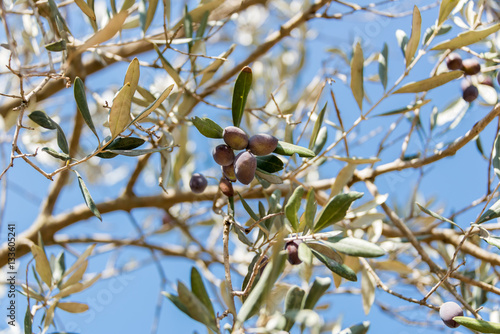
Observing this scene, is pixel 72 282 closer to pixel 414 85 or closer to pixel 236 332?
pixel 236 332

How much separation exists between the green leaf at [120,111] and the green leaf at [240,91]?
0.21m

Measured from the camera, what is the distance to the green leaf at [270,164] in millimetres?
1017

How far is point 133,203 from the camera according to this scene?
199cm

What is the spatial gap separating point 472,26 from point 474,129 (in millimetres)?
430

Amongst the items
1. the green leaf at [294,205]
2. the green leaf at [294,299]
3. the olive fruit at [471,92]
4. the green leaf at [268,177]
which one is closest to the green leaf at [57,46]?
the green leaf at [268,177]

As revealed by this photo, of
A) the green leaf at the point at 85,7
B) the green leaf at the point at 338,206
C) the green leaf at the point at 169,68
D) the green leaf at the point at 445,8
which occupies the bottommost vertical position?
the green leaf at the point at 338,206

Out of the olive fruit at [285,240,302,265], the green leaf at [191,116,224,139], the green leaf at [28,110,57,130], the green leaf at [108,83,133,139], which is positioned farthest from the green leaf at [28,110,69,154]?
the olive fruit at [285,240,302,265]

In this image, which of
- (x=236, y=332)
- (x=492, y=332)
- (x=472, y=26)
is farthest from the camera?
(x=472, y=26)

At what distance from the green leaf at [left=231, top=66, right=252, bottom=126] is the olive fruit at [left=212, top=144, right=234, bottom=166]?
7 centimetres

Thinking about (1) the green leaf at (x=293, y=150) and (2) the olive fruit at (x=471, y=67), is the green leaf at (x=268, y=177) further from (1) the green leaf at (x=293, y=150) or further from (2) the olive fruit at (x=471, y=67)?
(2) the olive fruit at (x=471, y=67)

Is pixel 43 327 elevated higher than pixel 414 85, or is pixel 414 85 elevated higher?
pixel 414 85

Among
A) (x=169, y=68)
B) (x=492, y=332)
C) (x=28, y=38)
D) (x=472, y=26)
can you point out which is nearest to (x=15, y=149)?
(x=169, y=68)

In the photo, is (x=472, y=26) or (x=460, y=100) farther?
(x=460, y=100)

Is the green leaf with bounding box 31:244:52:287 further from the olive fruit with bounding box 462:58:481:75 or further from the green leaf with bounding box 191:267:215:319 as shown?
the olive fruit with bounding box 462:58:481:75
